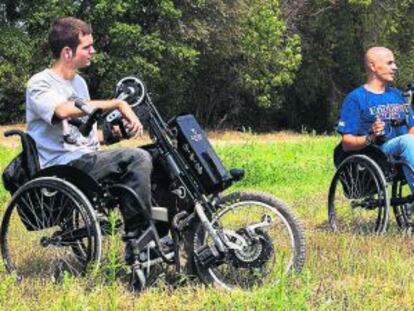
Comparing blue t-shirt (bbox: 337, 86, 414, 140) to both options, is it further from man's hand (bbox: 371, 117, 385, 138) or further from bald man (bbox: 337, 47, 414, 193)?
man's hand (bbox: 371, 117, 385, 138)

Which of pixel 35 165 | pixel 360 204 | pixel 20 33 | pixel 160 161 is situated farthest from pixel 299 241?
pixel 20 33

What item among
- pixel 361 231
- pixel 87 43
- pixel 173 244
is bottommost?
pixel 361 231

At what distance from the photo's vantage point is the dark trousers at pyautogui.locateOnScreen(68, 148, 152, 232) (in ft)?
13.9

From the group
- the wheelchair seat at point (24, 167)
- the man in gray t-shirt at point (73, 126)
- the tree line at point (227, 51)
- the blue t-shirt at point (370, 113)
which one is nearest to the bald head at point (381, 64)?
the blue t-shirt at point (370, 113)

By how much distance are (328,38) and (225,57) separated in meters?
6.74

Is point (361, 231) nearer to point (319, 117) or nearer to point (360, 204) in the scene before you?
point (360, 204)

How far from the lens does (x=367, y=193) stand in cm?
600

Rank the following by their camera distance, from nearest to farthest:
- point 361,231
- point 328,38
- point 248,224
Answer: point 248,224, point 361,231, point 328,38

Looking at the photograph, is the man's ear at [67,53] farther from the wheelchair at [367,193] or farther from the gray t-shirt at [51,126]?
the wheelchair at [367,193]

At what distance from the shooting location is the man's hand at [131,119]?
4120mm

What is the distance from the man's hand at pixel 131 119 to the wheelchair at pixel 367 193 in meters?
2.36

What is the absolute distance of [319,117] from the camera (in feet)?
138

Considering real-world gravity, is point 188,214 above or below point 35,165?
below

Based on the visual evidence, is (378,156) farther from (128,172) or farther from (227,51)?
(227,51)
